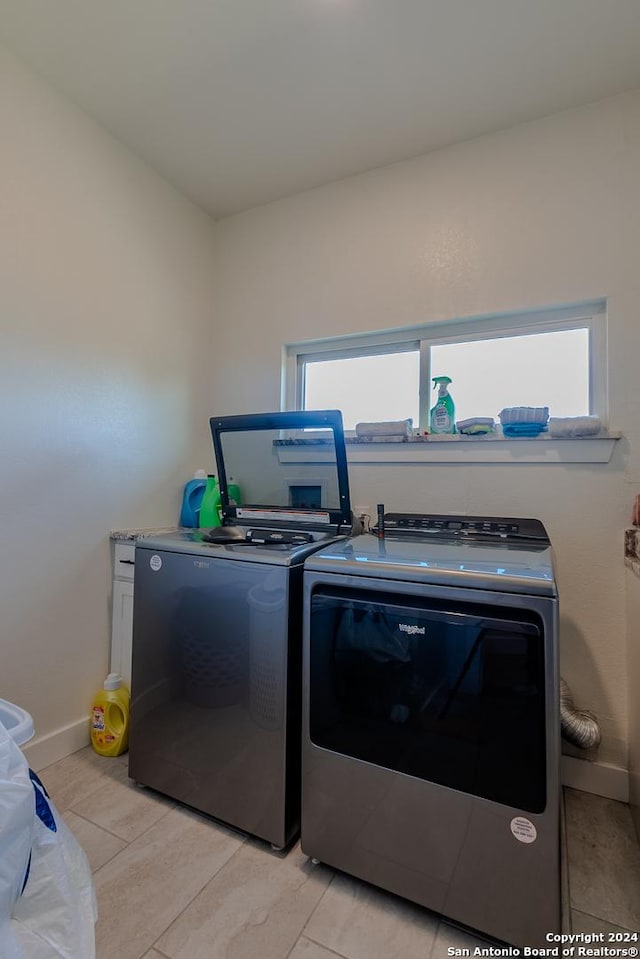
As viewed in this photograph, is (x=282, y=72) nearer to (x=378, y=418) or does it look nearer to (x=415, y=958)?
(x=378, y=418)

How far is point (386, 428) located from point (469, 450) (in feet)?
1.30

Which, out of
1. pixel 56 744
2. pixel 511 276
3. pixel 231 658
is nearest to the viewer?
pixel 231 658

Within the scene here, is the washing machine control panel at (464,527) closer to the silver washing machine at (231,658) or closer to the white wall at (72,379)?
the silver washing machine at (231,658)

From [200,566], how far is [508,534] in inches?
45.8

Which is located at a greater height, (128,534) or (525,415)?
(525,415)

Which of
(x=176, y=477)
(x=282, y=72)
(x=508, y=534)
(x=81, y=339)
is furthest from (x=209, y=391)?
(x=508, y=534)

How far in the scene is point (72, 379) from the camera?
71.9 inches

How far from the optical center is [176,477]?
93.4 inches

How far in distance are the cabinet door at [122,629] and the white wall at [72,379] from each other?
5cm

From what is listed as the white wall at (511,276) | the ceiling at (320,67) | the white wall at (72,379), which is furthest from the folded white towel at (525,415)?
the white wall at (72,379)

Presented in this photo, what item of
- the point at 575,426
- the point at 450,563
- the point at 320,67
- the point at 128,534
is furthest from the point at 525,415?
the point at 128,534

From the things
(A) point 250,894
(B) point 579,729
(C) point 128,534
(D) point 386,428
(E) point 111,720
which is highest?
(D) point 386,428

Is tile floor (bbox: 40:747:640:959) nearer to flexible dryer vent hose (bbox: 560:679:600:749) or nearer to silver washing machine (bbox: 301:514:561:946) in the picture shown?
silver washing machine (bbox: 301:514:561:946)

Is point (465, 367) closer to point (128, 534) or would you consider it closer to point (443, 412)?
point (443, 412)
